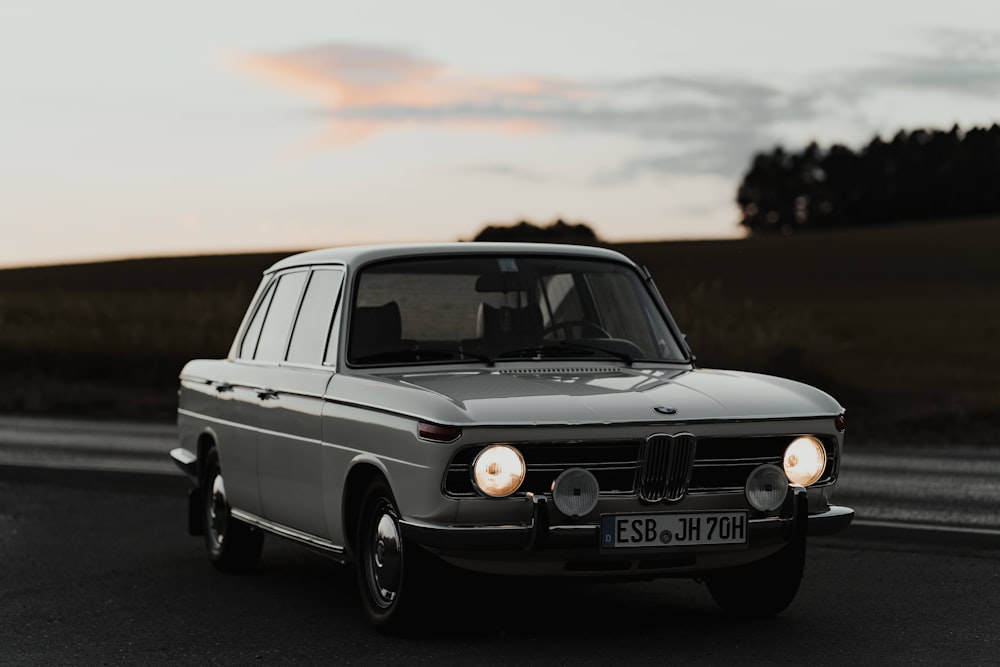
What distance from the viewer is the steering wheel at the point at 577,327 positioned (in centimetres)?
826

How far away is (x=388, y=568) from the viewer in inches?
283

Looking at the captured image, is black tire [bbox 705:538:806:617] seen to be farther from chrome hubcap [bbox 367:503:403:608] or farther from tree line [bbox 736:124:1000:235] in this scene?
tree line [bbox 736:124:1000:235]

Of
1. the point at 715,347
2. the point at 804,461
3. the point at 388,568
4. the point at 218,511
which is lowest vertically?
the point at 715,347

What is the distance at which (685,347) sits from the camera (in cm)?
852

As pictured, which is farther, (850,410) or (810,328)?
(810,328)

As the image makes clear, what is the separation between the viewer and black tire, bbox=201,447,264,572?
9609 mm

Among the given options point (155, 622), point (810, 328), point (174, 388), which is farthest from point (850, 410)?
point (155, 622)

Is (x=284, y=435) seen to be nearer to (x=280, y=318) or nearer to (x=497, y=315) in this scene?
(x=280, y=318)

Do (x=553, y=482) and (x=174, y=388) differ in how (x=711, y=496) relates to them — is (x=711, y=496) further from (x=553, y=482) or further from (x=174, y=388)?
(x=174, y=388)

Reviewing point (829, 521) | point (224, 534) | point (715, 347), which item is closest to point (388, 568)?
point (829, 521)

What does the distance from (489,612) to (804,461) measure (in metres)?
1.76

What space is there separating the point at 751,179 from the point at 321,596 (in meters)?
134

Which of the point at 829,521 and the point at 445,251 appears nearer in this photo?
the point at 829,521

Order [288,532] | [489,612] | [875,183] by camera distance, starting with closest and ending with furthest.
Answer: [489,612] < [288,532] < [875,183]
